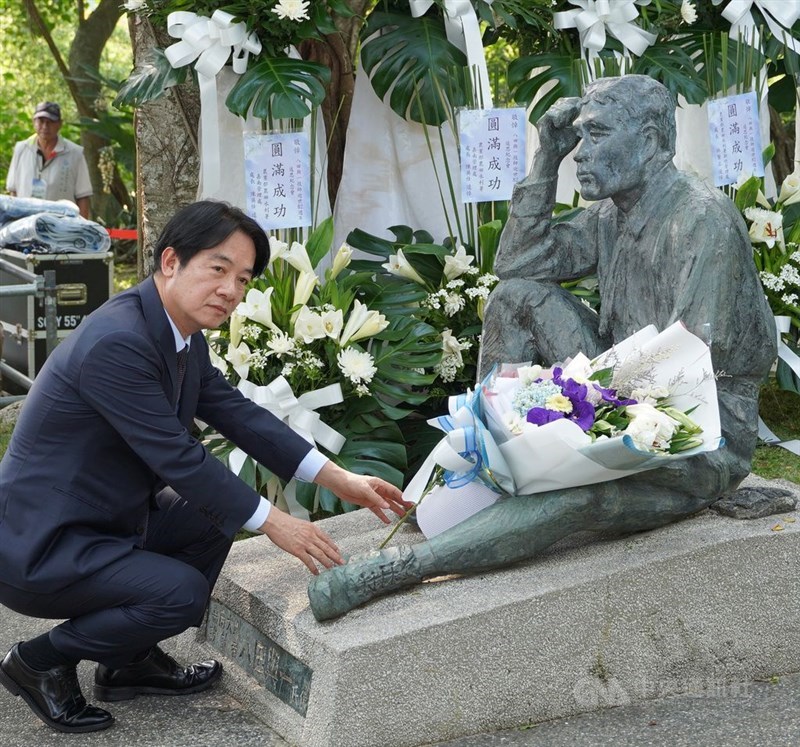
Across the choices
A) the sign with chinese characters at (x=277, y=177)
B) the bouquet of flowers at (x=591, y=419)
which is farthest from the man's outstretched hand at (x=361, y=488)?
the sign with chinese characters at (x=277, y=177)

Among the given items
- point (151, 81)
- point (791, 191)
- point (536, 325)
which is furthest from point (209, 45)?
point (791, 191)

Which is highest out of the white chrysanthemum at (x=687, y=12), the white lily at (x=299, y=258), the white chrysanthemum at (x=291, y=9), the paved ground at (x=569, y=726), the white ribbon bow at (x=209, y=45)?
the white chrysanthemum at (x=687, y=12)

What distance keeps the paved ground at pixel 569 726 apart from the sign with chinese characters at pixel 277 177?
2.44 metres

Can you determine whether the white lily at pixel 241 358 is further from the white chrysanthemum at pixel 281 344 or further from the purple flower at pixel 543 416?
the purple flower at pixel 543 416

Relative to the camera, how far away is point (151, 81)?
5.16 meters

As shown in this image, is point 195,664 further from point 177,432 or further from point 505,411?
point 505,411

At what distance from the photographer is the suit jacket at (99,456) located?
2.90m

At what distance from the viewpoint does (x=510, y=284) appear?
11.9 ft

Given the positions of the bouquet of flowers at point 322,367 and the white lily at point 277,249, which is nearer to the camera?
the bouquet of flowers at point 322,367

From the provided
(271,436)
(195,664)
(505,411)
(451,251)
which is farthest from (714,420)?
(451,251)

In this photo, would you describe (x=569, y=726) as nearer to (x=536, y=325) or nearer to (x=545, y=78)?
(x=536, y=325)

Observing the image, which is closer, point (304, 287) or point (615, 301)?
point (615, 301)

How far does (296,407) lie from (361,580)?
61.0 inches

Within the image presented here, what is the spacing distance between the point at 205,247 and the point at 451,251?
2.45 metres
